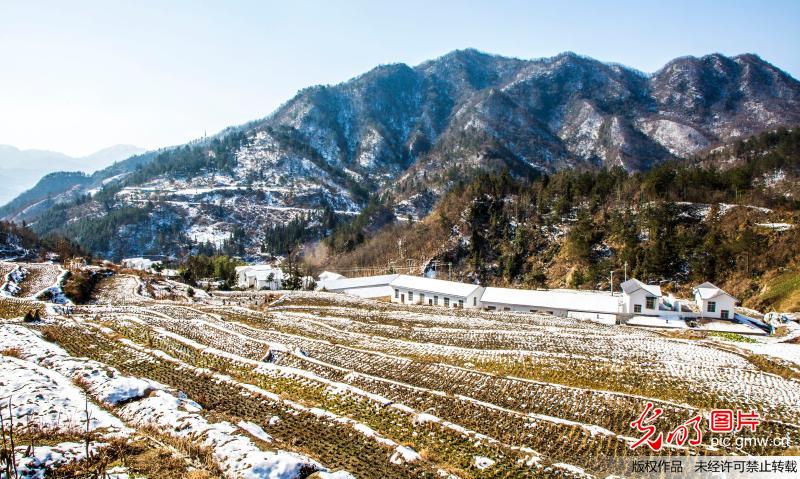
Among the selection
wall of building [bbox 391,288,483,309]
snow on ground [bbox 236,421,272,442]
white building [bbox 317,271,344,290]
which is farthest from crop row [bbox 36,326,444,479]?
white building [bbox 317,271,344,290]

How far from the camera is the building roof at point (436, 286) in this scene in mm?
60531

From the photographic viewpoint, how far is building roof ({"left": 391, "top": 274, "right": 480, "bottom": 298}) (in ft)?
199

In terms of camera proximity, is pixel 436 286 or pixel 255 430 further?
pixel 436 286

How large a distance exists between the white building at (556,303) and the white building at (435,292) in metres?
1.81

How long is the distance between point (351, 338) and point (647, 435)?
22.2 metres

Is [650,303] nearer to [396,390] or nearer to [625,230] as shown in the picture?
[625,230]

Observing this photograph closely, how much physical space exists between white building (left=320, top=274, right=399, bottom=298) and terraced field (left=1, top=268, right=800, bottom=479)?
3719cm

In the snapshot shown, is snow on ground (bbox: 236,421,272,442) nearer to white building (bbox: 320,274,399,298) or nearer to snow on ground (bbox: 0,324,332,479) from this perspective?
snow on ground (bbox: 0,324,332,479)

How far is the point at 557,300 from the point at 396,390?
41.2 m

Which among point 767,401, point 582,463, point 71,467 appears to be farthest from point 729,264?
point 71,467

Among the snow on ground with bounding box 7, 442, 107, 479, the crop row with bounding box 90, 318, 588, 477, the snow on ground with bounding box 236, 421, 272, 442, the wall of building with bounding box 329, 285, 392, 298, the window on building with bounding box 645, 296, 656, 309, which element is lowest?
the wall of building with bounding box 329, 285, 392, 298

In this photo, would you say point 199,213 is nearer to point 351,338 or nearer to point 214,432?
point 351,338

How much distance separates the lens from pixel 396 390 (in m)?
20.1

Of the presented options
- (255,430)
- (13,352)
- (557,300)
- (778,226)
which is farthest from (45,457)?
(778,226)
